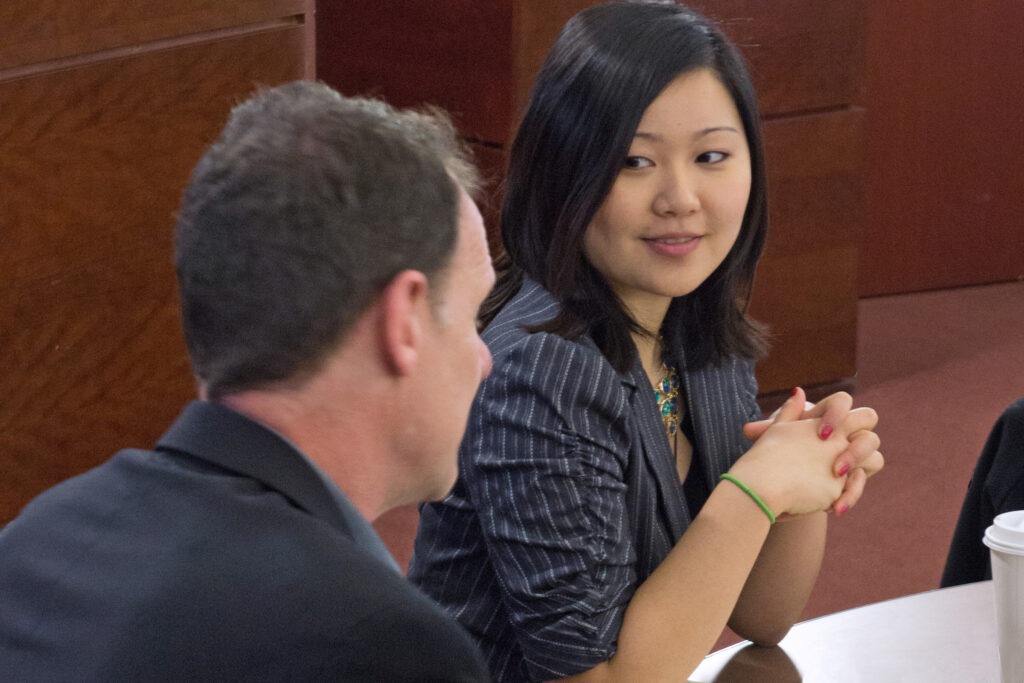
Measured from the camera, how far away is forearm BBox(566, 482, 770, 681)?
56.9 inches

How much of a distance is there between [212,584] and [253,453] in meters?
0.10

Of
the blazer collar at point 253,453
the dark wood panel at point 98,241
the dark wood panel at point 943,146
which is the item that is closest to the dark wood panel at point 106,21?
the dark wood panel at point 98,241

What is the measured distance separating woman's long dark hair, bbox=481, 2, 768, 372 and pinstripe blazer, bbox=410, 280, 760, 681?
40 mm

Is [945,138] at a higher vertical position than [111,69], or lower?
lower

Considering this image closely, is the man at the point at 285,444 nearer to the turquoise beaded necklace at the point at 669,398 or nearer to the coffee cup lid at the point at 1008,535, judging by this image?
the coffee cup lid at the point at 1008,535

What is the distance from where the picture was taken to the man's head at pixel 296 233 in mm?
874

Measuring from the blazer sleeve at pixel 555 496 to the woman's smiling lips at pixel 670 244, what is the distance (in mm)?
134

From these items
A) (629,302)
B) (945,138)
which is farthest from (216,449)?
(945,138)

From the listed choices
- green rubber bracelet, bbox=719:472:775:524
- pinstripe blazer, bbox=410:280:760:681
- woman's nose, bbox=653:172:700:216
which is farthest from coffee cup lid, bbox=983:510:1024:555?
→ woman's nose, bbox=653:172:700:216

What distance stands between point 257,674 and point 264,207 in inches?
11.0

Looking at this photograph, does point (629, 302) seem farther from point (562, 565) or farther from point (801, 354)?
point (801, 354)

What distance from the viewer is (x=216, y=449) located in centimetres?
88

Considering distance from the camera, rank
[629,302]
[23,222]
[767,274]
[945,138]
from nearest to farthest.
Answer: [629,302]
[23,222]
[767,274]
[945,138]

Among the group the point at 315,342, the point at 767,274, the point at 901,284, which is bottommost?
the point at 901,284
